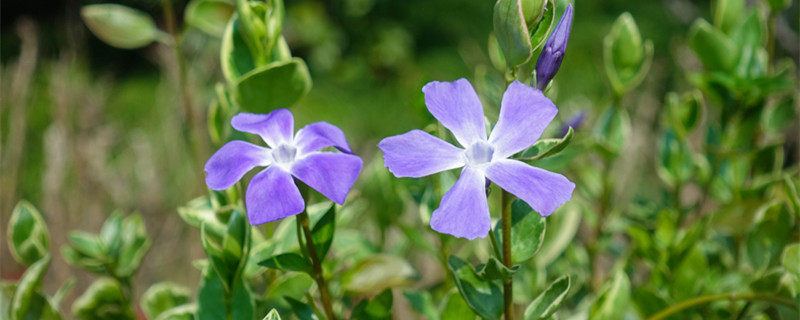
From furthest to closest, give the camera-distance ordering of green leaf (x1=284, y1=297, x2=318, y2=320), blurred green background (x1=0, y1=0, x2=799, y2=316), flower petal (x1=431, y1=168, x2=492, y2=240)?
blurred green background (x1=0, y1=0, x2=799, y2=316), green leaf (x1=284, y1=297, x2=318, y2=320), flower petal (x1=431, y1=168, x2=492, y2=240)

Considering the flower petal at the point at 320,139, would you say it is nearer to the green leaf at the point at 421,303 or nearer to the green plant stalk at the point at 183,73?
the green leaf at the point at 421,303

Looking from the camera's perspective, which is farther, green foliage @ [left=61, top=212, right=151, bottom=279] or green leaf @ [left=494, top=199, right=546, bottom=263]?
green foliage @ [left=61, top=212, right=151, bottom=279]

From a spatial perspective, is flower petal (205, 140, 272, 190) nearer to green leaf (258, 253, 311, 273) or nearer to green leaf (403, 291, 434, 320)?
green leaf (258, 253, 311, 273)

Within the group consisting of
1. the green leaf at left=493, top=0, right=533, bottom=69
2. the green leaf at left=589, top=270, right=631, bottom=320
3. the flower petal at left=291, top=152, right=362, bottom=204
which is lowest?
the green leaf at left=589, top=270, right=631, bottom=320

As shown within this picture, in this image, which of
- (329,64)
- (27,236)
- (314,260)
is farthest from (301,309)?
(329,64)

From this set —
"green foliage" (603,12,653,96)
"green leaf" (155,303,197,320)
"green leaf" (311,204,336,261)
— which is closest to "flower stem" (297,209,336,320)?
"green leaf" (311,204,336,261)
